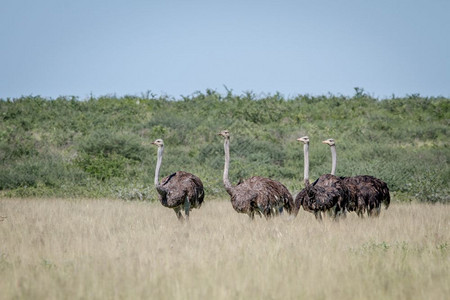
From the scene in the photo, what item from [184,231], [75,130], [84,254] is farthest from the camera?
[75,130]

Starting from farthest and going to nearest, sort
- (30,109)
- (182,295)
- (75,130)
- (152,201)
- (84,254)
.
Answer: (30,109)
(75,130)
(152,201)
(84,254)
(182,295)

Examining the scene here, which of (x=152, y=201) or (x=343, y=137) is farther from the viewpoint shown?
(x=343, y=137)

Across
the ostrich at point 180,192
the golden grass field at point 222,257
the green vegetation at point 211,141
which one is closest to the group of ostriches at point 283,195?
the ostrich at point 180,192

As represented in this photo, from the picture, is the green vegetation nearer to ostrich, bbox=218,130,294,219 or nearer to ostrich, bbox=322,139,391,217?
ostrich, bbox=322,139,391,217

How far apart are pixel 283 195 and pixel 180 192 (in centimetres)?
176

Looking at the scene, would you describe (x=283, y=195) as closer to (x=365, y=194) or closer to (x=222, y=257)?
(x=365, y=194)

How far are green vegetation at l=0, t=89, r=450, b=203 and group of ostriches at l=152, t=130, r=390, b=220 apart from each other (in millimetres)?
4905

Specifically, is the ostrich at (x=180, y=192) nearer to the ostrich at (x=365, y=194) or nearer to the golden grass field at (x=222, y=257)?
the golden grass field at (x=222, y=257)

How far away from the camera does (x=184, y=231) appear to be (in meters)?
10.5

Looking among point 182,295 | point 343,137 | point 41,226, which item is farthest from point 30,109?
point 182,295

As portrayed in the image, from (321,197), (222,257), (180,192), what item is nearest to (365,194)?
(321,197)

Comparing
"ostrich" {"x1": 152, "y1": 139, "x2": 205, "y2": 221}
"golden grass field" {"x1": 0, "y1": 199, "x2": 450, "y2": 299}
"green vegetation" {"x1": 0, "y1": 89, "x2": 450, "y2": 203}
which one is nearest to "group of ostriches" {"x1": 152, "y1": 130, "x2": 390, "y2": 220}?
"ostrich" {"x1": 152, "y1": 139, "x2": 205, "y2": 221}

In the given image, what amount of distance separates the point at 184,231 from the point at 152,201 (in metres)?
6.73

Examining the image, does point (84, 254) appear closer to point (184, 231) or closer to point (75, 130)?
point (184, 231)
